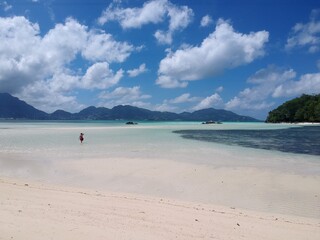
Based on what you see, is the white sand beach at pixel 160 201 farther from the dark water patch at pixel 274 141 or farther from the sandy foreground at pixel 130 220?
the dark water patch at pixel 274 141

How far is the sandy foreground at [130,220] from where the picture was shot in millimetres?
5992

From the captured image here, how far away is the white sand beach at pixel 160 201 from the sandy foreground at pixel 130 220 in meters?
0.02

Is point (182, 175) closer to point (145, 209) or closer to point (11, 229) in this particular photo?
point (145, 209)

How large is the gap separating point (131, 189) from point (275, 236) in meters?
6.27

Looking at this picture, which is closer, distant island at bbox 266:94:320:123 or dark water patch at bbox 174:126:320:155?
dark water patch at bbox 174:126:320:155

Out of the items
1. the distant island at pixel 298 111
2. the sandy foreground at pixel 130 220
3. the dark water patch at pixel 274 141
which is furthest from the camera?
the distant island at pixel 298 111

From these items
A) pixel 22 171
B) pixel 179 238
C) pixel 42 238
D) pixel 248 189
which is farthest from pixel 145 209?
pixel 22 171

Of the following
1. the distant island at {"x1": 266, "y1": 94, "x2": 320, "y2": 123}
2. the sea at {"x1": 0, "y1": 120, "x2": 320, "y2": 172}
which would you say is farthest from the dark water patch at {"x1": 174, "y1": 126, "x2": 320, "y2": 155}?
the distant island at {"x1": 266, "y1": 94, "x2": 320, "y2": 123}

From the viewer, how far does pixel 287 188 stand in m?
11.6

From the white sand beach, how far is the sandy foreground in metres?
0.02

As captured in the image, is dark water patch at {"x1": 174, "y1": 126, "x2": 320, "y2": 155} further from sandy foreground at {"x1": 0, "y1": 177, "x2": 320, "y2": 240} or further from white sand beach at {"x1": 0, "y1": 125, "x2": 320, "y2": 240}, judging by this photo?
sandy foreground at {"x1": 0, "y1": 177, "x2": 320, "y2": 240}

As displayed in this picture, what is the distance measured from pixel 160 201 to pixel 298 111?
168 meters

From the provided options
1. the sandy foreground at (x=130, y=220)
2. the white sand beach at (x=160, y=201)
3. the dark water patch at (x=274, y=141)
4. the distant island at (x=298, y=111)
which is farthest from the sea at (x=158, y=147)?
the distant island at (x=298, y=111)

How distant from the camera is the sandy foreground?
19.7 feet
